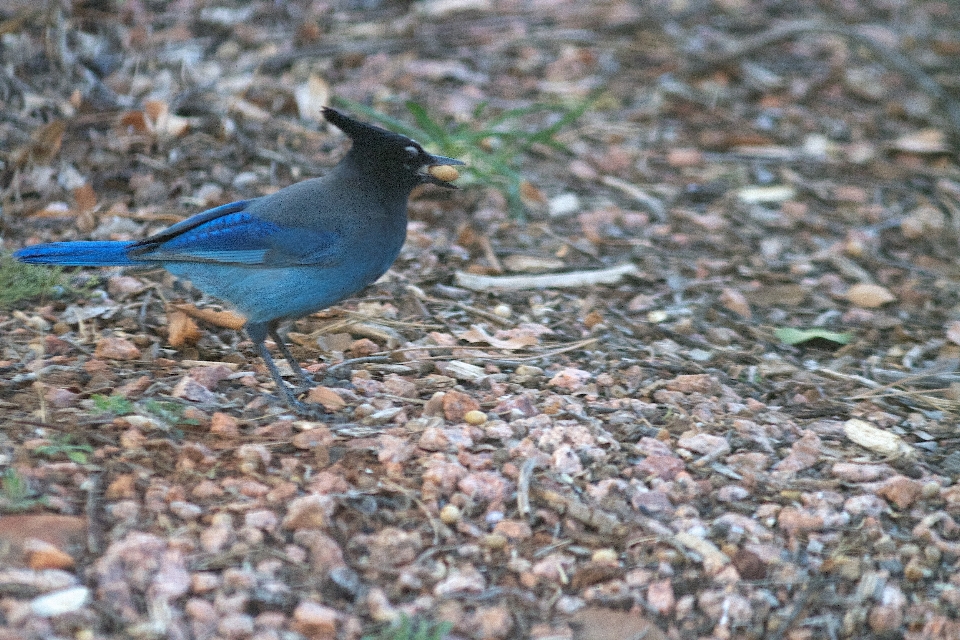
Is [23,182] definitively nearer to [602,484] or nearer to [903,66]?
[602,484]

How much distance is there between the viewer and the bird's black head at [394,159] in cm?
377

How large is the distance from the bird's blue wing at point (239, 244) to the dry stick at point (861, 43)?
139 inches

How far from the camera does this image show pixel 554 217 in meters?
5.06

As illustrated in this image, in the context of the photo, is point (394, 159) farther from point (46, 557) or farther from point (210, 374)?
point (46, 557)

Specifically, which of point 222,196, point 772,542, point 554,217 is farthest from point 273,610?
point 554,217

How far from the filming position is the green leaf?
423 centimetres

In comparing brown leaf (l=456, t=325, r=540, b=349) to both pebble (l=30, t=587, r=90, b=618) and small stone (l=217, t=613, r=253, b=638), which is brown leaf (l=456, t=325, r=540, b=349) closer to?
small stone (l=217, t=613, r=253, b=638)

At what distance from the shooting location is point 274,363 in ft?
11.9

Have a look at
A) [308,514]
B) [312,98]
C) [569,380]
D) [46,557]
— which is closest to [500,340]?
[569,380]

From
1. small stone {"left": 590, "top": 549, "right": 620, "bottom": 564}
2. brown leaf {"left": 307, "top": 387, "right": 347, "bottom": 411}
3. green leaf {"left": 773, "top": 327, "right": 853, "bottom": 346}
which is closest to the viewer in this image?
small stone {"left": 590, "top": 549, "right": 620, "bottom": 564}

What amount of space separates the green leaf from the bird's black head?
1.47m

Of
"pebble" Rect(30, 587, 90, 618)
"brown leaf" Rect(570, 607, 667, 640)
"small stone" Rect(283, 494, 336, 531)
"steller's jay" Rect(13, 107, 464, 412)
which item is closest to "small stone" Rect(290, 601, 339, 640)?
"small stone" Rect(283, 494, 336, 531)

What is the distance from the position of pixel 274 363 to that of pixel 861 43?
410 cm

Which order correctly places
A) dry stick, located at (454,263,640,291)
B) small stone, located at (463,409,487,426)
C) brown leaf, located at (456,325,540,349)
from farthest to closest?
1. dry stick, located at (454,263,640,291)
2. brown leaf, located at (456,325,540,349)
3. small stone, located at (463,409,487,426)
